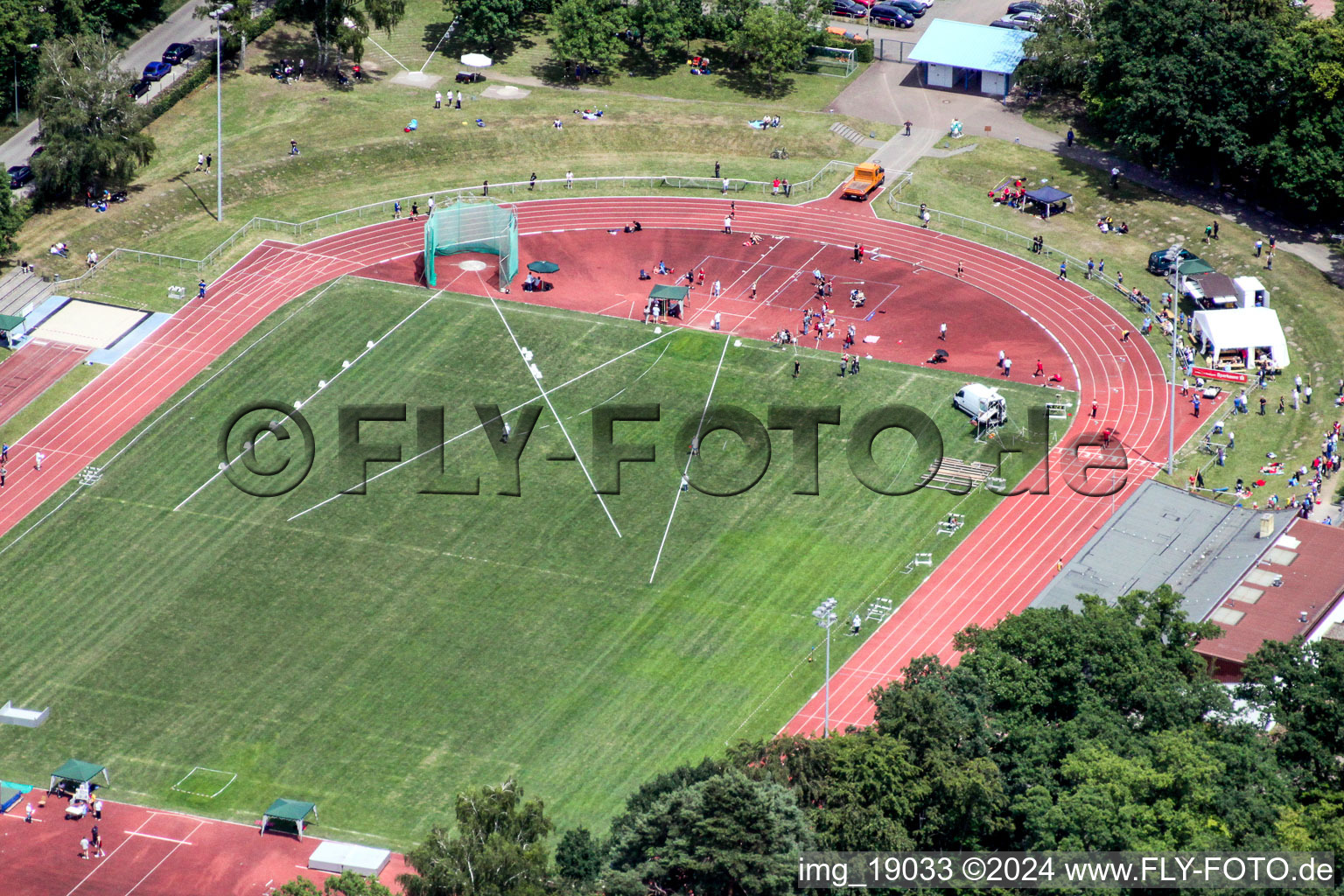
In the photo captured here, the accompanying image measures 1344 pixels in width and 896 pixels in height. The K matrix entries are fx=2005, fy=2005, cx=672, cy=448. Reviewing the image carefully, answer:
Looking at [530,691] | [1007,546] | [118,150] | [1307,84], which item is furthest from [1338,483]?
[118,150]

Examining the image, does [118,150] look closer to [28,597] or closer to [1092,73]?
[28,597]

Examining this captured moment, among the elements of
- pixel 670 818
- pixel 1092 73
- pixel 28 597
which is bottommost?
pixel 28 597

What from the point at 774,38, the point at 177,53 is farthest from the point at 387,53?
the point at 774,38

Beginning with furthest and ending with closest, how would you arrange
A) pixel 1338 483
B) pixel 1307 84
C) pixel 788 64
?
pixel 788 64 → pixel 1307 84 → pixel 1338 483

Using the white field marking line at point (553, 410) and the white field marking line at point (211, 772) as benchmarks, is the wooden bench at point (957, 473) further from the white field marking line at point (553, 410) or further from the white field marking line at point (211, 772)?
the white field marking line at point (211, 772)

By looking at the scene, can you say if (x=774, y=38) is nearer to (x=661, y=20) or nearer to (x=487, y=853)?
(x=661, y=20)

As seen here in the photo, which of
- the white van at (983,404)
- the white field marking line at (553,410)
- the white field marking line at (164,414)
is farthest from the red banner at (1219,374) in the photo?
the white field marking line at (164,414)
